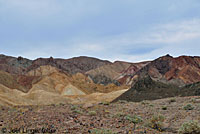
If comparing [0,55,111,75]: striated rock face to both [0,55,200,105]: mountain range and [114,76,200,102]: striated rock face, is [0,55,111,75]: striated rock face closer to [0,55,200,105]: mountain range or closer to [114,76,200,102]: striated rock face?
[0,55,200,105]: mountain range

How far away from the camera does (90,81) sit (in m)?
117

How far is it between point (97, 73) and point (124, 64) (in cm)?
3823

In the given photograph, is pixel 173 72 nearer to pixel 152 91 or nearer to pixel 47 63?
pixel 152 91

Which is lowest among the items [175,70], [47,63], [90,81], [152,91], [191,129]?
[152,91]

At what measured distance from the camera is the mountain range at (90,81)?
4266 cm

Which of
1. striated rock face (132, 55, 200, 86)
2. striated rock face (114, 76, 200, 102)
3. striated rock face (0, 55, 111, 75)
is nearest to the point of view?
striated rock face (114, 76, 200, 102)

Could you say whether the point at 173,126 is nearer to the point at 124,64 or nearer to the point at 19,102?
the point at 19,102

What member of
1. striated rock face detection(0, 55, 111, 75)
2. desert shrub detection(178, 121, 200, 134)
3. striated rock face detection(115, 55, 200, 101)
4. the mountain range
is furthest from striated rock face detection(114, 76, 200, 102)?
striated rock face detection(0, 55, 111, 75)

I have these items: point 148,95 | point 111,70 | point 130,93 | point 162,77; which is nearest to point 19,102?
point 130,93

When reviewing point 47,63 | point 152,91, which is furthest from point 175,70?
point 47,63

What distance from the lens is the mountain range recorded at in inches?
1679

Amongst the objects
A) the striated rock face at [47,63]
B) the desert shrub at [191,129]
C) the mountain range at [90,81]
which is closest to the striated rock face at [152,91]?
the mountain range at [90,81]

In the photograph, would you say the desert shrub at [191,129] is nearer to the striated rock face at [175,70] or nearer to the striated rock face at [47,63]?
the striated rock face at [175,70]

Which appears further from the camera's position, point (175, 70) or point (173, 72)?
point (175, 70)
